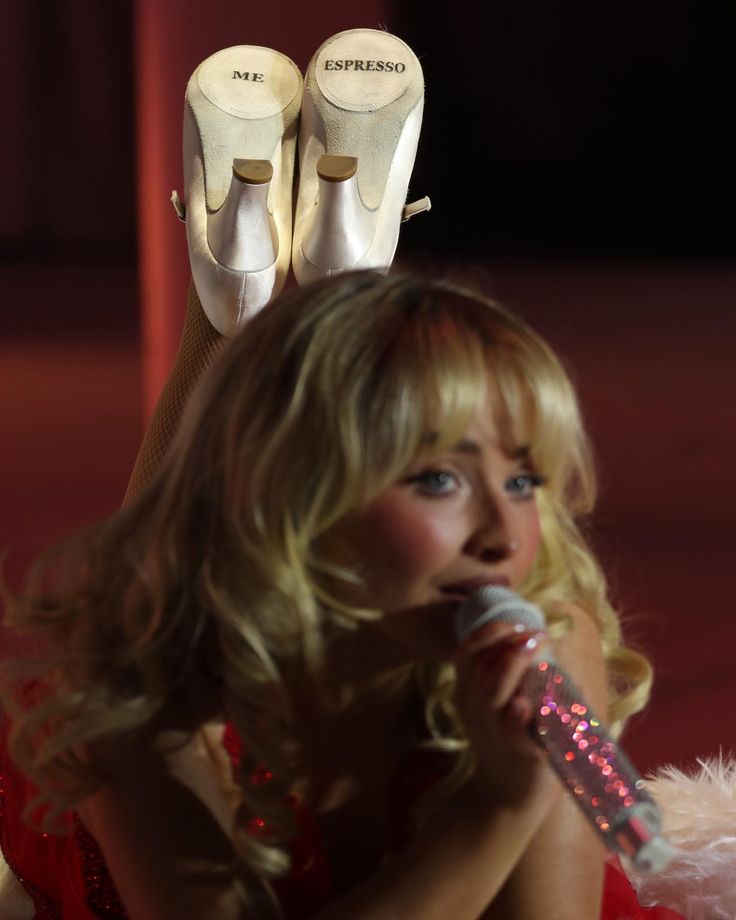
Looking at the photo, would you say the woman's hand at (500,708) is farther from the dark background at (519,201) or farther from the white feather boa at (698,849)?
the dark background at (519,201)

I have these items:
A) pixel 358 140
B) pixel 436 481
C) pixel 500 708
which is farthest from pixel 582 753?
pixel 358 140

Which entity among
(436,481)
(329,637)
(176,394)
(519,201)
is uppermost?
(436,481)

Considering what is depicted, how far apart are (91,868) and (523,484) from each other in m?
0.41

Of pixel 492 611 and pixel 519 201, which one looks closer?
pixel 492 611

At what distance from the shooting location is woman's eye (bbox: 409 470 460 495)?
2.52ft

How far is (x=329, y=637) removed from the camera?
83 cm

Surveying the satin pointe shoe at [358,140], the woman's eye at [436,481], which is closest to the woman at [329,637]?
the woman's eye at [436,481]

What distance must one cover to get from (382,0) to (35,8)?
2.74 m

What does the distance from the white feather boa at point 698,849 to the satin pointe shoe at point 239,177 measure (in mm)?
601

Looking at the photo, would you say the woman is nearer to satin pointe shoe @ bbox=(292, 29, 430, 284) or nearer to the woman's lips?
the woman's lips

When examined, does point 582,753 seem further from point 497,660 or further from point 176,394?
point 176,394

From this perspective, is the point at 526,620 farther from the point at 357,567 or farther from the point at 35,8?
the point at 35,8

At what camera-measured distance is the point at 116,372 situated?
143 inches

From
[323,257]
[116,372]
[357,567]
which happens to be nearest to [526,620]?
[357,567]
